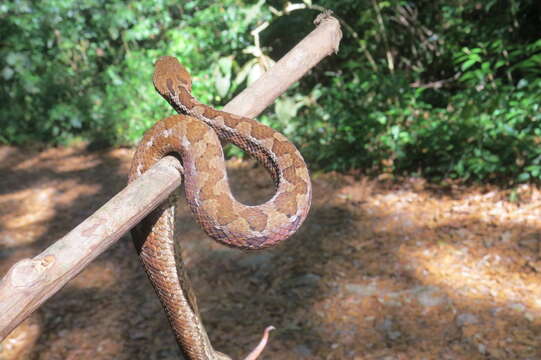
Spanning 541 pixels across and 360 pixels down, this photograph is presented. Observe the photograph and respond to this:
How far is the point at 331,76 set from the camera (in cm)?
780

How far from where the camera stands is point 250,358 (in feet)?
7.66

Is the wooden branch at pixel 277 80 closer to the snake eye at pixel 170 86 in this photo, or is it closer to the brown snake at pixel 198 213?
the brown snake at pixel 198 213

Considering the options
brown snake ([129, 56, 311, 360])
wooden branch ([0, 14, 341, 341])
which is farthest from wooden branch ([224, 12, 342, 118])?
wooden branch ([0, 14, 341, 341])

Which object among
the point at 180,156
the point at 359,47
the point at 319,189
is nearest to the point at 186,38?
the point at 359,47

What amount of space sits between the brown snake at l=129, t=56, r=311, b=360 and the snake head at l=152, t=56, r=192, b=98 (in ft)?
1.44

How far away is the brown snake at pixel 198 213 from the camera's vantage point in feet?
7.29

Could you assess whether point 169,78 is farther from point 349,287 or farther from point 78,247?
point 349,287

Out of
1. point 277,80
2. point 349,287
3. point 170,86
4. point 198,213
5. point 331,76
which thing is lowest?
point 349,287

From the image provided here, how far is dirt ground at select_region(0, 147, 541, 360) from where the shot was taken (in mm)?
4031

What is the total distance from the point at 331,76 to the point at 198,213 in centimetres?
596

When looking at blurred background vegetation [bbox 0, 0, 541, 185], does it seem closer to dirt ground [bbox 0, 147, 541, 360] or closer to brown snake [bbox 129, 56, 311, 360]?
dirt ground [bbox 0, 147, 541, 360]

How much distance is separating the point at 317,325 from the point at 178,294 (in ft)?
7.36

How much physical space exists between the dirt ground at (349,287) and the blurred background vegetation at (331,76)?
53cm

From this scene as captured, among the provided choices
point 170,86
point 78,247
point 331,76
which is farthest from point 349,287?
point 331,76
